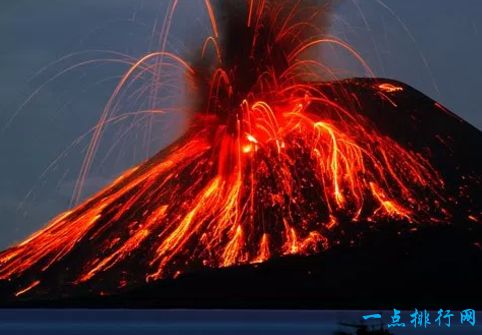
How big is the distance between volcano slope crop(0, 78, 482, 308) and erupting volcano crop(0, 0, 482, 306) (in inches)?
5.5

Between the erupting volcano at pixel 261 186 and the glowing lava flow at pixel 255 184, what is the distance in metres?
0.11

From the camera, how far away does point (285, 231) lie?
92938 millimetres

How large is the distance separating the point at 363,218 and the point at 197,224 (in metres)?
13.2

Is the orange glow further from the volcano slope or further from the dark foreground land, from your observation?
the dark foreground land

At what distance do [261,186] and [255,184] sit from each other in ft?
1.87

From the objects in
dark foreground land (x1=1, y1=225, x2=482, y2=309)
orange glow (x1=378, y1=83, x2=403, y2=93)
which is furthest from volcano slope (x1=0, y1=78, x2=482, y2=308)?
orange glow (x1=378, y1=83, x2=403, y2=93)

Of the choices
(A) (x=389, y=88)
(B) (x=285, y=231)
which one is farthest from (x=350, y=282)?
(A) (x=389, y=88)

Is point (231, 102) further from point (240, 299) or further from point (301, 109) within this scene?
point (240, 299)

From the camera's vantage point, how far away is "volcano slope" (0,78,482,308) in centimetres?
8969

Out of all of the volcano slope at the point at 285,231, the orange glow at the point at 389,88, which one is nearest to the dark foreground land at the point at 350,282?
the volcano slope at the point at 285,231

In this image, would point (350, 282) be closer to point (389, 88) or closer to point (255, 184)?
point (255, 184)

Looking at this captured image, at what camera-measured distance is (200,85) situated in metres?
97.2

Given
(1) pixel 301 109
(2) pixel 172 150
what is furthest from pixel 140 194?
(1) pixel 301 109

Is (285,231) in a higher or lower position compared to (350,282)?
higher
